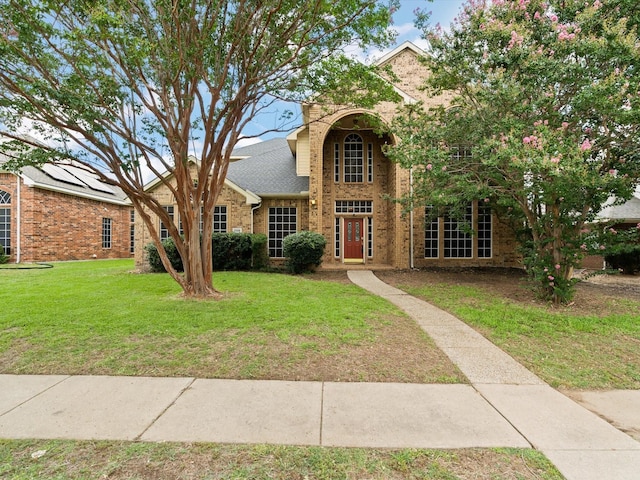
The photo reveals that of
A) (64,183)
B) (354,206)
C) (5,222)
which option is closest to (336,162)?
(354,206)

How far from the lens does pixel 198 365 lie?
4.25m

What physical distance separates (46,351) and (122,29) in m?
6.00

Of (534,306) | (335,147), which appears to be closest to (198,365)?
(534,306)

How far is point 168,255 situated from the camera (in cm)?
1323

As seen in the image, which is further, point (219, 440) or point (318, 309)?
point (318, 309)

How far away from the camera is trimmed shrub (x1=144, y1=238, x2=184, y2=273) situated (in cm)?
1318

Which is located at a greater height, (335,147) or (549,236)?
(335,147)

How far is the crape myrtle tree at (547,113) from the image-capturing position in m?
6.41

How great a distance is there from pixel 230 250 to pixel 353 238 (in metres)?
5.68

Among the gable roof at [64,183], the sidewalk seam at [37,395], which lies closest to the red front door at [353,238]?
the gable roof at [64,183]

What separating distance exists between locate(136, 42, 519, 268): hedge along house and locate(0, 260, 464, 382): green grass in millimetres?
6140

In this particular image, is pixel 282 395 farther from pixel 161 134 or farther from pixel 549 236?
pixel 549 236

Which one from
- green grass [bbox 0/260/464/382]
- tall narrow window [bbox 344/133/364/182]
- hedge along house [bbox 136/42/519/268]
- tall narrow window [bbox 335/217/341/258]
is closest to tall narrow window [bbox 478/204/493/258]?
hedge along house [bbox 136/42/519/268]

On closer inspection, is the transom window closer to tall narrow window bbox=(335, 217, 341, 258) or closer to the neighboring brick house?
tall narrow window bbox=(335, 217, 341, 258)
